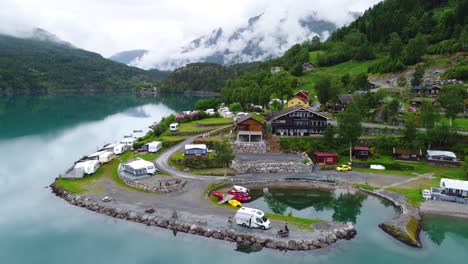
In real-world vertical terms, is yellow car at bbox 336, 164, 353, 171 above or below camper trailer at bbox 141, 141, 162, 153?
below

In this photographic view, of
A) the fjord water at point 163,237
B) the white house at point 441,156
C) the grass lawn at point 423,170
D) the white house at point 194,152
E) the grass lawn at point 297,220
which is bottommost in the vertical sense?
the fjord water at point 163,237

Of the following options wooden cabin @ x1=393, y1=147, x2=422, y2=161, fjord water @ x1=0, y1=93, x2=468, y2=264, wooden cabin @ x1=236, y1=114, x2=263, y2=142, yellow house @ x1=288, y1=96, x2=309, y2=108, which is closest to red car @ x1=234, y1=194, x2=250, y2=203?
fjord water @ x1=0, y1=93, x2=468, y2=264

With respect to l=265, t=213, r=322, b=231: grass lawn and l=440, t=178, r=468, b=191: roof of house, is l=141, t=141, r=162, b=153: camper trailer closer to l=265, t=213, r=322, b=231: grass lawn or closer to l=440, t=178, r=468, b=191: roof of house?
l=265, t=213, r=322, b=231: grass lawn

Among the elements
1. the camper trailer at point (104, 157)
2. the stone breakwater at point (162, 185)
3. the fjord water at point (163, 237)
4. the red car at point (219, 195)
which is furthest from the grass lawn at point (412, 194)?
the camper trailer at point (104, 157)

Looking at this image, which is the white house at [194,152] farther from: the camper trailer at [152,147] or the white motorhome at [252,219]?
the white motorhome at [252,219]

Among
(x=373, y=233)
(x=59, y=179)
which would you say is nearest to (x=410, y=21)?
(x=373, y=233)

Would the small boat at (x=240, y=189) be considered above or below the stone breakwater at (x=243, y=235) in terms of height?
above

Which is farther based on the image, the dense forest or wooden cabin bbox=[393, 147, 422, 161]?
the dense forest
